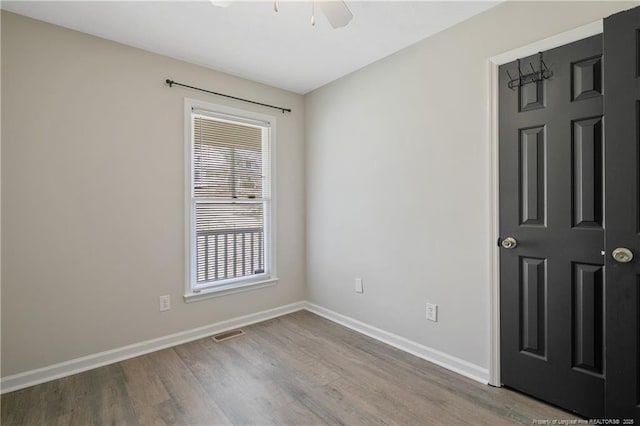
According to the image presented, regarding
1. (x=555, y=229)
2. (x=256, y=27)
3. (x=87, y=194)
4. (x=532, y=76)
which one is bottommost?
(x=555, y=229)

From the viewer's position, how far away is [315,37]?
2422 millimetres

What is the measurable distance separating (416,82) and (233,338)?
2.70m

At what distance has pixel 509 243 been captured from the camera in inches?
79.5

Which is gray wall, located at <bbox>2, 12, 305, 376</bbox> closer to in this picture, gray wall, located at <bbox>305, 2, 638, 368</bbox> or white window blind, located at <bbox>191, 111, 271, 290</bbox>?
white window blind, located at <bbox>191, 111, 271, 290</bbox>

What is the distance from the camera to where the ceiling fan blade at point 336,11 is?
1.53 m

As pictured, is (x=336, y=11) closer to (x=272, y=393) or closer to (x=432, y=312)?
(x=432, y=312)

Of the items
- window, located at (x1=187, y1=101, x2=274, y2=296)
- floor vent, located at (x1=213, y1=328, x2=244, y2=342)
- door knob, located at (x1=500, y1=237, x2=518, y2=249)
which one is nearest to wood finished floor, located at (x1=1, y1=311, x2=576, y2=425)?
floor vent, located at (x1=213, y1=328, x2=244, y2=342)

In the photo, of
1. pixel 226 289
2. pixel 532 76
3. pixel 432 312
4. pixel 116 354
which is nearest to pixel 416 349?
pixel 432 312

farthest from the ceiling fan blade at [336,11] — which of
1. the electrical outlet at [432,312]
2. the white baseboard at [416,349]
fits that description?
the white baseboard at [416,349]

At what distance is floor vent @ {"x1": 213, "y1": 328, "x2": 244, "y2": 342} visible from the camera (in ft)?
9.45

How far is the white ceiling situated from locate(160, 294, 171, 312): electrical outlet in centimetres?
209

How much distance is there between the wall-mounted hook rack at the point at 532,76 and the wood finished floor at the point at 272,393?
76.3 inches

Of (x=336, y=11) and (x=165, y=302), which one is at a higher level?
(x=336, y=11)

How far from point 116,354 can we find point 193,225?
3.83ft
